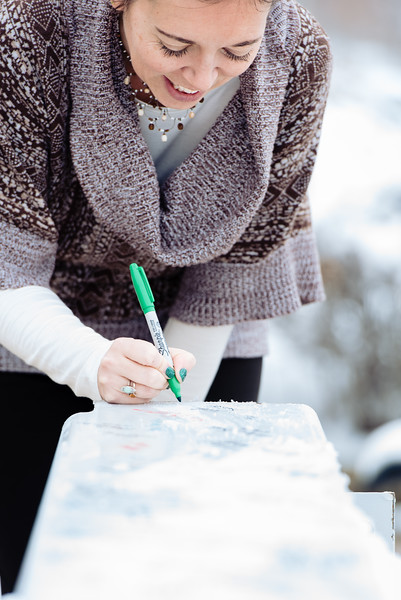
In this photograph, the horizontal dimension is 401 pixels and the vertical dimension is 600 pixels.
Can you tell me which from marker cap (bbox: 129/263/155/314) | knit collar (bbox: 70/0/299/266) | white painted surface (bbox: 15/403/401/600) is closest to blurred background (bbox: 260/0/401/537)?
knit collar (bbox: 70/0/299/266)

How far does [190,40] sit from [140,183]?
201 millimetres

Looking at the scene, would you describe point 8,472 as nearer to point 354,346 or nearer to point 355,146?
point 354,346

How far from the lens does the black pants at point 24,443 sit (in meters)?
1.08

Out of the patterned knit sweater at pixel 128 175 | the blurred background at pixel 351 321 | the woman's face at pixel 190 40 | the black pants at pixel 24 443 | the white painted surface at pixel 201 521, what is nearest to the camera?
the white painted surface at pixel 201 521

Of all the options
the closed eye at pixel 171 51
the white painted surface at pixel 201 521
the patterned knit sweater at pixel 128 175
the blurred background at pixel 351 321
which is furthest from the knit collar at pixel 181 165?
the blurred background at pixel 351 321

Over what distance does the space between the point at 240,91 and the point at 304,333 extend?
4.49 feet

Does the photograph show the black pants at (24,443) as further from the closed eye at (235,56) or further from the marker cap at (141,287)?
the closed eye at (235,56)

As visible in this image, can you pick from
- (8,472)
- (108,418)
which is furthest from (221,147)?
(8,472)

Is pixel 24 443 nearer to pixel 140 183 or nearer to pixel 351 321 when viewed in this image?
pixel 140 183

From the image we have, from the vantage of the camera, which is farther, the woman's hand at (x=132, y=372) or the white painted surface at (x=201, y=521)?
the woman's hand at (x=132, y=372)

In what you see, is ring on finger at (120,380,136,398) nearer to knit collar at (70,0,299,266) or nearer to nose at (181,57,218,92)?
knit collar at (70,0,299,266)

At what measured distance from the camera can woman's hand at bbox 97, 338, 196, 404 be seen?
2.61 ft

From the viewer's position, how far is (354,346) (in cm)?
226

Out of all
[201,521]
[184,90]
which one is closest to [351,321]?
[184,90]
